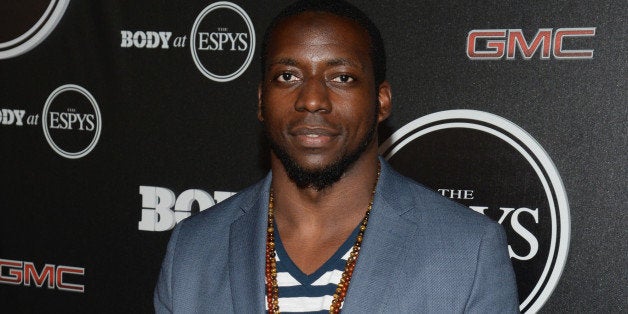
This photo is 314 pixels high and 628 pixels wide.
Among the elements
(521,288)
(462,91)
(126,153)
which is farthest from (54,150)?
(521,288)

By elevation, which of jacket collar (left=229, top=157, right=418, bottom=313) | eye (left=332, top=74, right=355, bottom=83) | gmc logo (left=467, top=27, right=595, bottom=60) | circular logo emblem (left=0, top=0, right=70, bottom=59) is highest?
circular logo emblem (left=0, top=0, right=70, bottom=59)

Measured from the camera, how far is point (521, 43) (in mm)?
1909

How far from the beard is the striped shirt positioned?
12 cm

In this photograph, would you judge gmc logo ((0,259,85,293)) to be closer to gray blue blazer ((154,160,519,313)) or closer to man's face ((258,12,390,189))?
gray blue blazer ((154,160,519,313))

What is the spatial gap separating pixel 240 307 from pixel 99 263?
131 cm

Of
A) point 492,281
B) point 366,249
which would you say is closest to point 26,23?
point 366,249

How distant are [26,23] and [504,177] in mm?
1733

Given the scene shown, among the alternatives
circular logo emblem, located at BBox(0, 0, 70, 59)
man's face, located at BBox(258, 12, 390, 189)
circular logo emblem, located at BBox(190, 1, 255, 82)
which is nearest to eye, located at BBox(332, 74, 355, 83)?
man's face, located at BBox(258, 12, 390, 189)

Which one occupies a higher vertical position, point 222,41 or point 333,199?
point 222,41

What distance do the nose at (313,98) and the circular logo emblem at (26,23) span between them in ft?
4.89

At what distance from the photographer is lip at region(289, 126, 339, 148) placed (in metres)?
1.22

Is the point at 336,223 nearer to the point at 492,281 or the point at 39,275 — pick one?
the point at 492,281

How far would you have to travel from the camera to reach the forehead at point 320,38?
125cm

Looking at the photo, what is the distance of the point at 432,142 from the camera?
2.02 meters
